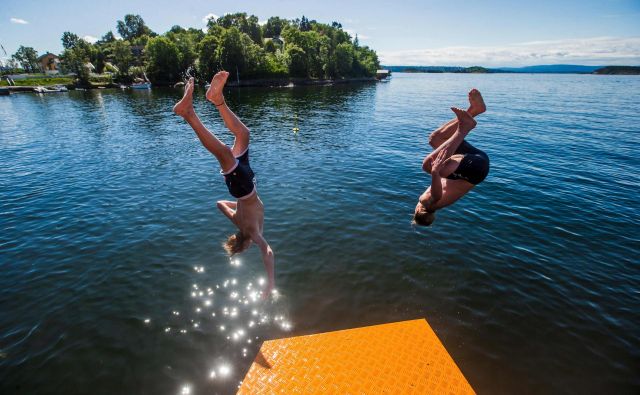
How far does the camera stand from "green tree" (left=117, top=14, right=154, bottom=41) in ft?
603

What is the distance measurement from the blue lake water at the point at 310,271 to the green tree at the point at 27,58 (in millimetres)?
171024

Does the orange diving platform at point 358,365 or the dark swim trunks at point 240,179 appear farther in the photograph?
the dark swim trunks at point 240,179

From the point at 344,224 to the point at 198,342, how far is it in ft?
23.2

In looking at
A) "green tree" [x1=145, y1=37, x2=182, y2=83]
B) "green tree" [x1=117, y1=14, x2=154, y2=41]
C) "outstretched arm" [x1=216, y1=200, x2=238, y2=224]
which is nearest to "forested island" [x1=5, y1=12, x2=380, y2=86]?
"green tree" [x1=145, y1=37, x2=182, y2=83]

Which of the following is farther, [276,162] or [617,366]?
[276,162]

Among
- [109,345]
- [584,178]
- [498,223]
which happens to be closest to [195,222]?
[109,345]

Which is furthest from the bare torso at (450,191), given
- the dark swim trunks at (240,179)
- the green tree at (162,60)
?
the green tree at (162,60)

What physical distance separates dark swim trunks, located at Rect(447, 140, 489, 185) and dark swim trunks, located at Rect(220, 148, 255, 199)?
475cm

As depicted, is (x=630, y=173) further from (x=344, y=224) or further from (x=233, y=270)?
(x=233, y=270)

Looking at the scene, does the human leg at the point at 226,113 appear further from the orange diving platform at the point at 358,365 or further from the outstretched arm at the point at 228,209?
the orange diving platform at the point at 358,365

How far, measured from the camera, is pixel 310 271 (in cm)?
994

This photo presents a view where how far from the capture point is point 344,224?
12.8 meters

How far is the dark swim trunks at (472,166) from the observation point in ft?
22.3

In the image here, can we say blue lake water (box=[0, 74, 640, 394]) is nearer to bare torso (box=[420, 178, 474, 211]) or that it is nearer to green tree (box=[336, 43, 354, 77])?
bare torso (box=[420, 178, 474, 211])
